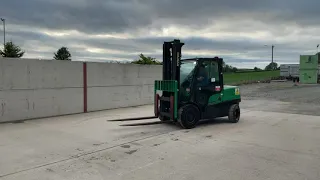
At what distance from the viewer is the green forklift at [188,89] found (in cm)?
880

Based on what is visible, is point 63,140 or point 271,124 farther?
point 271,124

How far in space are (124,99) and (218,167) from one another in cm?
969

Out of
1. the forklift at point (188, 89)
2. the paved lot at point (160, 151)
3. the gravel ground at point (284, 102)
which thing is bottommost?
the paved lot at point (160, 151)

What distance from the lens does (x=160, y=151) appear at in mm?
6395

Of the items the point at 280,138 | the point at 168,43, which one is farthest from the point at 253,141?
the point at 168,43

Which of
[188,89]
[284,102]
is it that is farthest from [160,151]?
[284,102]

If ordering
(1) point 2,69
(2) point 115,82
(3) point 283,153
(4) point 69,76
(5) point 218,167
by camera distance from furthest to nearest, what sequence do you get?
(2) point 115,82 → (4) point 69,76 → (1) point 2,69 → (3) point 283,153 → (5) point 218,167

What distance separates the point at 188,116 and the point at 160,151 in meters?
2.62

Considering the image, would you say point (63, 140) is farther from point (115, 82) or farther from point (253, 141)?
point (115, 82)

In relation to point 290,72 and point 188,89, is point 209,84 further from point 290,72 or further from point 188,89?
point 290,72

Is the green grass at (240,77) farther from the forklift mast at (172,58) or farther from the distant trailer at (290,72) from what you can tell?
the forklift mast at (172,58)

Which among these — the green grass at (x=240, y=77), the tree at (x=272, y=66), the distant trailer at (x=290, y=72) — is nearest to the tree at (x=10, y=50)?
the green grass at (x=240, y=77)

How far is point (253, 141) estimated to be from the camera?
7285mm

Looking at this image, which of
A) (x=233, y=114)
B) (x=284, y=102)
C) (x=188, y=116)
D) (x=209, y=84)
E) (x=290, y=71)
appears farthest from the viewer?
(x=290, y=71)
